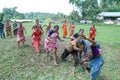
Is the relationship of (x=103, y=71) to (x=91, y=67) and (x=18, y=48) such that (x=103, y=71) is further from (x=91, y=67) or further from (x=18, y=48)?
(x=18, y=48)

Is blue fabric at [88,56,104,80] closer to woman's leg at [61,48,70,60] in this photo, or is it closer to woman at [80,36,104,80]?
woman at [80,36,104,80]

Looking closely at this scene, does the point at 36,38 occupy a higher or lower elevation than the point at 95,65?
higher

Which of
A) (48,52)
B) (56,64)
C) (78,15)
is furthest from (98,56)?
(78,15)

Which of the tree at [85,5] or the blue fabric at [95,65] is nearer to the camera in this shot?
the blue fabric at [95,65]

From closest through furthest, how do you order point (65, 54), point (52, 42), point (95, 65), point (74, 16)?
point (95, 65), point (52, 42), point (65, 54), point (74, 16)

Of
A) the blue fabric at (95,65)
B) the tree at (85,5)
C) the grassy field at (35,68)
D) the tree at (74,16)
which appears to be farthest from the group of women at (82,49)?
the tree at (85,5)

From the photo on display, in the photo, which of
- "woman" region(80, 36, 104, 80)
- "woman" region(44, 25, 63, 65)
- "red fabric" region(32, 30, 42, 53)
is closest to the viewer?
"woman" region(80, 36, 104, 80)

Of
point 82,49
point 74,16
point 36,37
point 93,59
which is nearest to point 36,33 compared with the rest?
point 36,37

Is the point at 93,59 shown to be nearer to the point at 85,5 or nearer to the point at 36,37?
the point at 36,37

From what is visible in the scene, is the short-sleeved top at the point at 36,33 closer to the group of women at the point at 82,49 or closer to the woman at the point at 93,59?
the group of women at the point at 82,49

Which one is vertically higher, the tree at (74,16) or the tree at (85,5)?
the tree at (85,5)

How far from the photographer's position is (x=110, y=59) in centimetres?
1134

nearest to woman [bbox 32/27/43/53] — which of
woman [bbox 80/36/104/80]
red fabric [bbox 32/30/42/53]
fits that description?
red fabric [bbox 32/30/42/53]

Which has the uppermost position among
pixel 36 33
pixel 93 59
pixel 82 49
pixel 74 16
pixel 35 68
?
pixel 36 33
